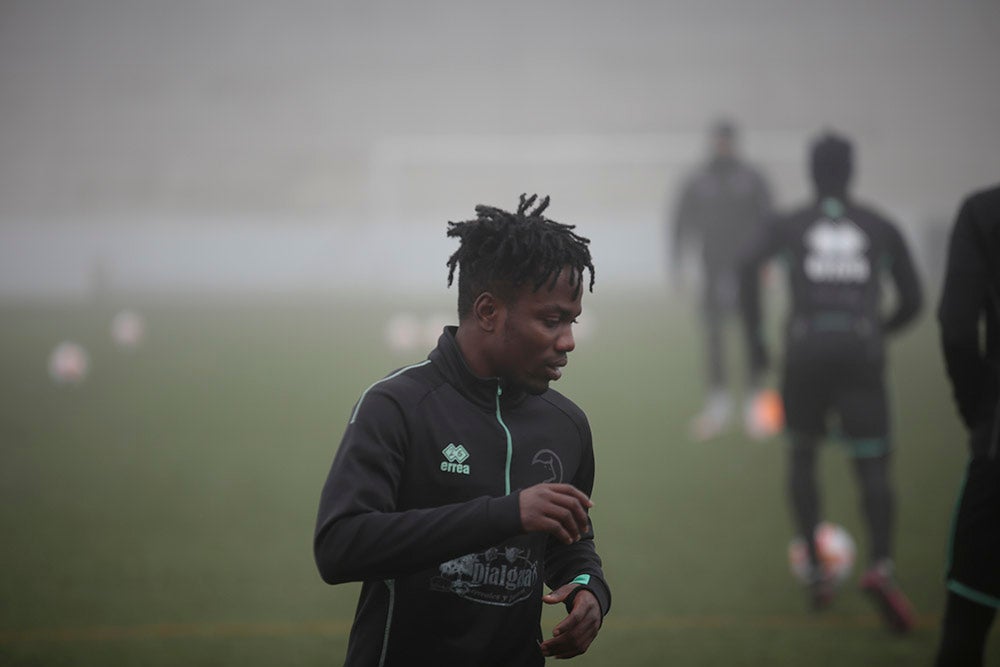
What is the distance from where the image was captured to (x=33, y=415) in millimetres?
8711

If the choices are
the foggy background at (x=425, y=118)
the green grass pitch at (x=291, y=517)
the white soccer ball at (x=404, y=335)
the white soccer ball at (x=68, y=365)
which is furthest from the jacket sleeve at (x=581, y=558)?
the foggy background at (x=425, y=118)

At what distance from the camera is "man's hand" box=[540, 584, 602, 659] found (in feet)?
5.89

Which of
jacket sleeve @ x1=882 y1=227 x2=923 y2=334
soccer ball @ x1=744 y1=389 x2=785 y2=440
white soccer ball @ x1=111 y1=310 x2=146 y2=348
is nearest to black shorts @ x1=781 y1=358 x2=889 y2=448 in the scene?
jacket sleeve @ x1=882 y1=227 x2=923 y2=334

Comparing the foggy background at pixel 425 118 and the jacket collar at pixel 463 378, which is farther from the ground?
the foggy background at pixel 425 118

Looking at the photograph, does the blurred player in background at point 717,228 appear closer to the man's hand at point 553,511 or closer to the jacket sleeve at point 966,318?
the jacket sleeve at point 966,318

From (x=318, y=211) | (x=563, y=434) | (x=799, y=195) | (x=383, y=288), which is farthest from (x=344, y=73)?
(x=563, y=434)

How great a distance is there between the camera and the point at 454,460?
6.04ft

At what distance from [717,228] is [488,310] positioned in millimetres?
6423

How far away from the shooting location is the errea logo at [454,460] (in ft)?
6.02

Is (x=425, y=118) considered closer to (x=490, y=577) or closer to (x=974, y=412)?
(x=974, y=412)

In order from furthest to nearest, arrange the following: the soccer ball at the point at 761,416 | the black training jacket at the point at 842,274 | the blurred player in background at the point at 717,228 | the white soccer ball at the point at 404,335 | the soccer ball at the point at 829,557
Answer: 1. the white soccer ball at the point at 404,335
2. the soccer ball at the point at 761,416
3. the blurred player in background at the point at 717,228
4. the soccer ball at the point at 829,557
5. the black training jacket at the point at 842,274

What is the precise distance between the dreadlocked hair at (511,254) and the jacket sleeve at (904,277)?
284cm

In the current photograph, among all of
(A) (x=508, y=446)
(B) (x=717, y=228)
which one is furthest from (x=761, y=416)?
(A) (x=508, y=446)

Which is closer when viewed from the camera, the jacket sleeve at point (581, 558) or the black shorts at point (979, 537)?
the jacket sleeve at point (581, 558)
